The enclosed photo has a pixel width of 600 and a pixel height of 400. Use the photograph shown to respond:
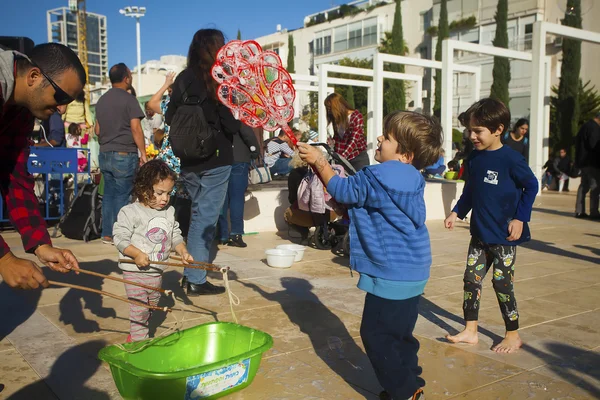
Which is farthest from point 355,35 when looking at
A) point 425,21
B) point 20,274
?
point 20,274

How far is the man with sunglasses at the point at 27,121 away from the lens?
7.69 feet

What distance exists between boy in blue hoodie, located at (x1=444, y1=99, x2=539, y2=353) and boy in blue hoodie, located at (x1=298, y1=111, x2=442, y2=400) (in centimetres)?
107

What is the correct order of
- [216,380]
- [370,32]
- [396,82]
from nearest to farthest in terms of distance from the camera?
[216,380], [396,82], [370,32]

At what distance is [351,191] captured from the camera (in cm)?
274

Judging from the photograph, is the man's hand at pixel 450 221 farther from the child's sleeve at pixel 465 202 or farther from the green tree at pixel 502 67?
the green tree at pixel 502 67

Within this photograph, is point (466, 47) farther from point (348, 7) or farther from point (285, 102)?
point (348, 7)

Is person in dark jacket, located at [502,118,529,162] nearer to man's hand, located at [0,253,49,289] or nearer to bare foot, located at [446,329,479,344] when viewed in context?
bare foot, located at [446,329,479,344]

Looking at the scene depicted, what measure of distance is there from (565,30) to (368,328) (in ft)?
42.7

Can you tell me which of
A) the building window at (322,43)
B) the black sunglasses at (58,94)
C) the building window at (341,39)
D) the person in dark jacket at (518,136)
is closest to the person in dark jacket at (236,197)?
the black sunglasses at (58,94)

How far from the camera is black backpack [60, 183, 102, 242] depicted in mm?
7625

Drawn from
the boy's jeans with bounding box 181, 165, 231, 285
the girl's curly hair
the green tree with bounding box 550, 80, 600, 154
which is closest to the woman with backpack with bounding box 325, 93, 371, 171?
the boy's jeans with bounding box 181, 165, 231, 285

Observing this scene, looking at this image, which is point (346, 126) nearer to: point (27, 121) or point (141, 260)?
point (141, 260)

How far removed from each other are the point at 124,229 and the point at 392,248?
5.75 feet

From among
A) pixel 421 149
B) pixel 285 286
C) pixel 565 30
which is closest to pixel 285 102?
pixel 421 149
